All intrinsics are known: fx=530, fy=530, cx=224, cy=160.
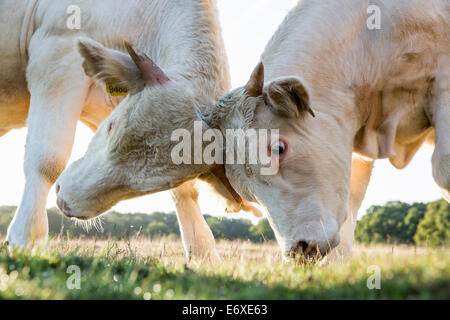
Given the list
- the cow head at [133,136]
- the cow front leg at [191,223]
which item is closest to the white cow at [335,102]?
the cow head at [133,136]

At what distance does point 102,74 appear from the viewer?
4223 mm

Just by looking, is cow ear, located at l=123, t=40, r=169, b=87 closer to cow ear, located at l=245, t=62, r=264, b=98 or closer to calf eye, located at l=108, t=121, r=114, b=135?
calf eye, located at l=108, t=121, r=114, b=135

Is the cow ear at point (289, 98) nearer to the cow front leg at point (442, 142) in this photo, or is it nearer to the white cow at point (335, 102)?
the white cow at point (335, 102)

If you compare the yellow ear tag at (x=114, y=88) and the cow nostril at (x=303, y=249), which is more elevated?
the yellow ear tag at (x=114, y=88)

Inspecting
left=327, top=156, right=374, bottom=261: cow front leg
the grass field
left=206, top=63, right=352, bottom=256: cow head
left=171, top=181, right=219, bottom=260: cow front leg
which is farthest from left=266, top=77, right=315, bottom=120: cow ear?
left=171, top=181, right=219, bottom=260: cow front leg

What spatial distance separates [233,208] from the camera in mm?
4559

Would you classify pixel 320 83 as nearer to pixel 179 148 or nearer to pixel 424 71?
pixel 424 71

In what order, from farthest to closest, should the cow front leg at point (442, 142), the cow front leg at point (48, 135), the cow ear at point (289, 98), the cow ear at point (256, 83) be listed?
the cow front leg at point (48, 135) → the cow front leg at point (442, 142) → the cow ear at point (256, 83) → the cow ear at point (289, 98)

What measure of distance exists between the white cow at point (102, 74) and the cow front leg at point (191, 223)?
0.01 m

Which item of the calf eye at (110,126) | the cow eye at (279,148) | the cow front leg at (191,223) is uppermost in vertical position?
the calf eye at (110,126)

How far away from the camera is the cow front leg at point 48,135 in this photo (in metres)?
5.06

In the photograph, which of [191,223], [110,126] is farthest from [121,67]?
[191,223]
